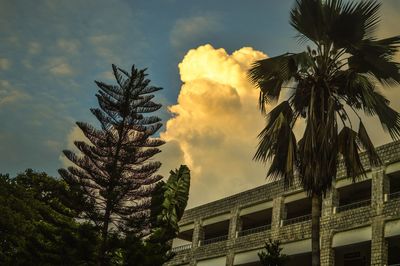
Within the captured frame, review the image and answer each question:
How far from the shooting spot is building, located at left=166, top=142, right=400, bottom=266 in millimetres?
25672

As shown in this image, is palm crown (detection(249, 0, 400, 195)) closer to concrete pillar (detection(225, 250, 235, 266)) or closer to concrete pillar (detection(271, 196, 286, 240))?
concrete pillar (detection(271, 196, 286, 240))

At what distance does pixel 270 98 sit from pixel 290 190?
16.7 m

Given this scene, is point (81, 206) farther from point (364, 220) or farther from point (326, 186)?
point (326, 186)

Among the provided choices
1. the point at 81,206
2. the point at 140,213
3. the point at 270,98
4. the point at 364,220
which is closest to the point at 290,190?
the point at 364,220

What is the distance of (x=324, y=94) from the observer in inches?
585

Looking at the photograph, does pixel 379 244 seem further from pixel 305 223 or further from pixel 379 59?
pixel 379 59

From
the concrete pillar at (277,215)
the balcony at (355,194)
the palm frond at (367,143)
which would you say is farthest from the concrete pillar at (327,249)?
the palm frond at (367,143)

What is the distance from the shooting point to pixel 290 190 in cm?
3139

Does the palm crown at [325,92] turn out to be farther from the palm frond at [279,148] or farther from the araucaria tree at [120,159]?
the araucaria tree at [120,159]

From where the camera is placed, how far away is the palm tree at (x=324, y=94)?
14211 mm

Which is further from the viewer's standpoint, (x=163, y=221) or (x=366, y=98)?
(x=163, y=221)

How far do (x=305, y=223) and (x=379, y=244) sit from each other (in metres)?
5.30

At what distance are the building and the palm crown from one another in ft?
38.6

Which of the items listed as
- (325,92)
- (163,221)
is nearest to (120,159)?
(163,221)
